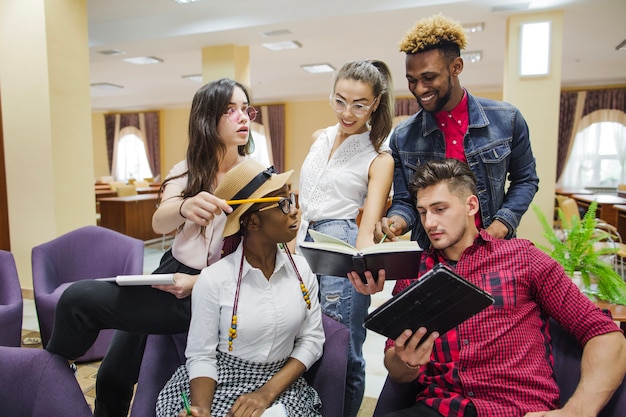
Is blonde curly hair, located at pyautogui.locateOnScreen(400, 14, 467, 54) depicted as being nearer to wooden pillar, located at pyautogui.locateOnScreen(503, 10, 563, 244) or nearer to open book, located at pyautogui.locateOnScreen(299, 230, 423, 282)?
open book, located at pyautogui.locateOnScreen(299, 230, 423, 282)

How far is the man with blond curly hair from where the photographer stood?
1.62 m

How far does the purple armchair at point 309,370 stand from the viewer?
1368mm

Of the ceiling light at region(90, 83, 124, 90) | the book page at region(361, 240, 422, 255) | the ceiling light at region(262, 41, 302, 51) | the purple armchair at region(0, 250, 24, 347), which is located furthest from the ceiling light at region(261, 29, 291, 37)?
the ceiling light at region(90, 83, 124, 90)

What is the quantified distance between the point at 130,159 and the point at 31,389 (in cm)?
1421

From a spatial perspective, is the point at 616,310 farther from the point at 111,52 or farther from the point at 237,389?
the point at 111,52

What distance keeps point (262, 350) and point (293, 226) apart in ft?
1.24

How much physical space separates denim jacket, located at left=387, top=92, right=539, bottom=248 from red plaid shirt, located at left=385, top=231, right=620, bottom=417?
0.37 meters

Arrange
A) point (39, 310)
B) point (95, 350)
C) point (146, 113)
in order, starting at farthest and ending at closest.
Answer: point (146, 113)
point (95, 350)
point (39, 310)

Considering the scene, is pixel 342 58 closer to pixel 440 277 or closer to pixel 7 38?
pixel 7 38

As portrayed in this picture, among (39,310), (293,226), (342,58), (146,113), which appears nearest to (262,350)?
(293,226)

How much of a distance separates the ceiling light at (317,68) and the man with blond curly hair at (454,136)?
24.1ft

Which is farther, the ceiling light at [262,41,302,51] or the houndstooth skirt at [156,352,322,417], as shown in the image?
the ceiling light at [262,41,302,51]

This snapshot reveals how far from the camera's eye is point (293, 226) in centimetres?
137

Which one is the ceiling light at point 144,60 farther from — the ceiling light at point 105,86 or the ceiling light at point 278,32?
the ceiling light at point 278,32
